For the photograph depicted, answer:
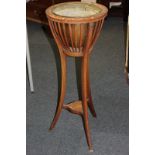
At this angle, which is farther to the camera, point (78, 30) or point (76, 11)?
point (76, 11)

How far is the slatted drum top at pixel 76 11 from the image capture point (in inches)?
79.7

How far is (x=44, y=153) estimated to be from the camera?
224 centimetres

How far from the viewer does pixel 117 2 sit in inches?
181

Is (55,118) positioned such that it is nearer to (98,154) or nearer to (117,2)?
(98,154)

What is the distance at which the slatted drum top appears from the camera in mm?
2023

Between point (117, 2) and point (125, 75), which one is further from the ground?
point (117, 2)

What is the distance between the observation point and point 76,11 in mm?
2174

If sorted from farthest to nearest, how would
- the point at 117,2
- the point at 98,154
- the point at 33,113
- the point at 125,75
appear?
the point at 117,2 → the point at 125,75 → the point at 33,113 → the point at 98,154

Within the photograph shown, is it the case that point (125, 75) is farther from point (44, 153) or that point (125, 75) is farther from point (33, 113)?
point (44, 153)
